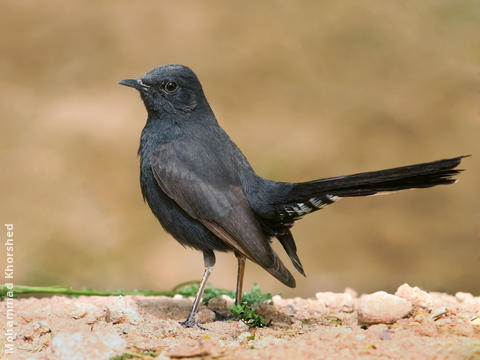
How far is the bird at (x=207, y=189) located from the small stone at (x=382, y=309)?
0.62m

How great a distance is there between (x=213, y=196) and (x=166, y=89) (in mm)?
1020

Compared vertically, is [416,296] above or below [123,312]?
above

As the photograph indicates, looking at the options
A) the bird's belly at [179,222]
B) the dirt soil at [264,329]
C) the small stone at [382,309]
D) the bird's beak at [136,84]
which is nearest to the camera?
the dirt soil at [264,329]

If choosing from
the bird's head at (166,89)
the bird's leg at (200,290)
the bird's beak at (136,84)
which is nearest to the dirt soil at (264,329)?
the bird's leg at (200,290)

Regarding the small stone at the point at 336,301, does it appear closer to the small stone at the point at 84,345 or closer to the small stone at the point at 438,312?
the small stone at the point at 438,312

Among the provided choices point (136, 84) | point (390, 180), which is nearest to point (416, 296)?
point (390, 180)

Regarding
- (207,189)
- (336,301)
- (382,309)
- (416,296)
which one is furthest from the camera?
(336,301)

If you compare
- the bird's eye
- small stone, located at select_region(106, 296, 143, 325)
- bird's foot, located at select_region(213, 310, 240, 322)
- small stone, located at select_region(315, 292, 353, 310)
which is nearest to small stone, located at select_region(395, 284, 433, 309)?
small stone, located at select_region(315, 292, 353, 310)

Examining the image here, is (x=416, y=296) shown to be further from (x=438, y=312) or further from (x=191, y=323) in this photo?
(x=191, y=323)

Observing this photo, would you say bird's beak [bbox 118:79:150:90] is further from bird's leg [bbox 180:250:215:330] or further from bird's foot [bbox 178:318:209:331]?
bird's foot [bbox 178:318:209:331]

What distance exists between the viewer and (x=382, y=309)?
3941 mm

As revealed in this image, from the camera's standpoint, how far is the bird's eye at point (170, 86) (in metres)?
4.82

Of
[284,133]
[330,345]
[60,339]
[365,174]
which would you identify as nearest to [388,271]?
[284,133]

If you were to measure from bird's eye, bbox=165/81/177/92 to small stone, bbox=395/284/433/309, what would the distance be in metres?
2.35
